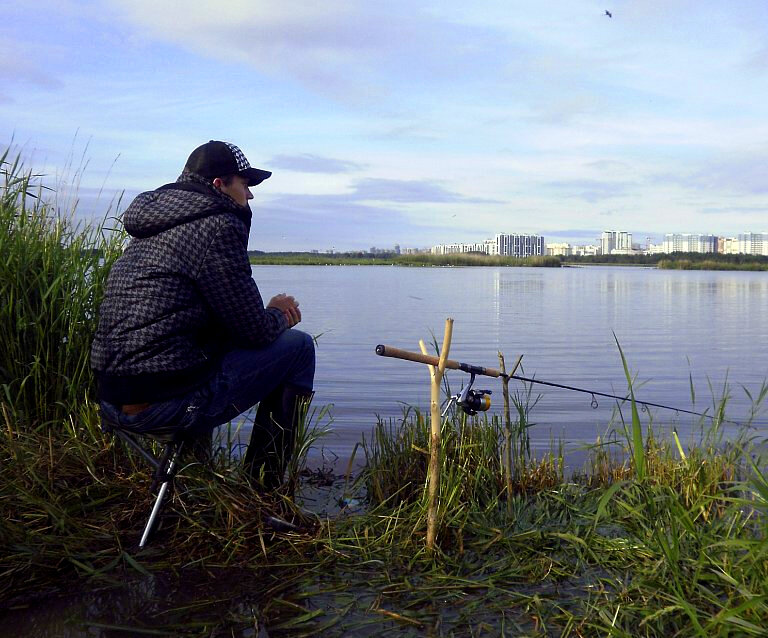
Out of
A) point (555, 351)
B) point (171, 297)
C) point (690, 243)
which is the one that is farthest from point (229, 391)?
point (690, 243)

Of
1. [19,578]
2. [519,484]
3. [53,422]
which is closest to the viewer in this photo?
[19,578]

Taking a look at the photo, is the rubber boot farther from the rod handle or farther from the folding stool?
the rod handle

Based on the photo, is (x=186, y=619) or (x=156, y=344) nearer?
(x=186, y=619)

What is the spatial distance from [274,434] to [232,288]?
86 cm

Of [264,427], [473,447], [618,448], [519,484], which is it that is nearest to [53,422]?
[264,427]

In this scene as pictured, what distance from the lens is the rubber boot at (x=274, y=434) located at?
3.88 meters

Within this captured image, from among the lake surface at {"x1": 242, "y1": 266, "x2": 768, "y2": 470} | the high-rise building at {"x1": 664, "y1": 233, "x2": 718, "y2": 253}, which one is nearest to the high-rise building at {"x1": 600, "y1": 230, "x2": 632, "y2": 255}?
the high-rise building at {"x1": 664, "y1": 233, "x2": 718, "y2": 253}

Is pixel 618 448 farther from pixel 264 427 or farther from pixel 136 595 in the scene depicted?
pixel 136 595

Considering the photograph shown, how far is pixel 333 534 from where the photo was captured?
366cm

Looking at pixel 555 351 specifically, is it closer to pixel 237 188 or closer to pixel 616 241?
pixel 237 188

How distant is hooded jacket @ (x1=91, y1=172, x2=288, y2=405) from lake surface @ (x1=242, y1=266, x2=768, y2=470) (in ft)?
10.1

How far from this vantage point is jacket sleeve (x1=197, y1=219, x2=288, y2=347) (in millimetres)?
3406

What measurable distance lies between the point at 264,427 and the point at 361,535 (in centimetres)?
70

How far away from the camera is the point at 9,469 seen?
3.71m
